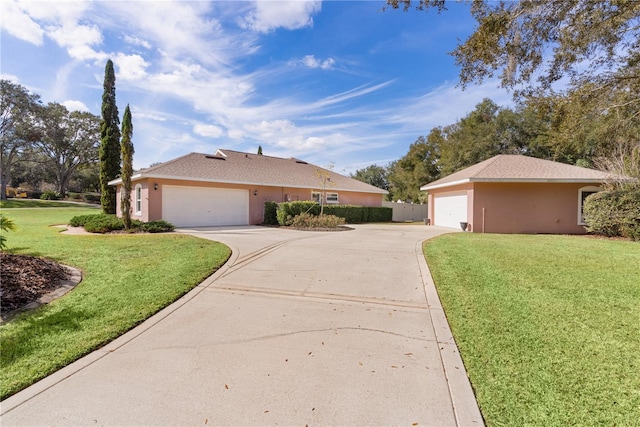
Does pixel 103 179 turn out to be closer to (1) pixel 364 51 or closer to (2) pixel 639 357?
(1) pixel 364 51

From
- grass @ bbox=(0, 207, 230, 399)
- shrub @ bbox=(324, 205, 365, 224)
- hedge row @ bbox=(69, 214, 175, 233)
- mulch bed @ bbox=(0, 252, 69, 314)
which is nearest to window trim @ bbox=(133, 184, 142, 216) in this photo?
hedge row @ bbox=(69, 214, 175, 233)

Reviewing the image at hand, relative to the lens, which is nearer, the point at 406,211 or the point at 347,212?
the point at 347,212

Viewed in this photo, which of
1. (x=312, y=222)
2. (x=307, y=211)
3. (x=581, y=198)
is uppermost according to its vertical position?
(x=581, y=198)

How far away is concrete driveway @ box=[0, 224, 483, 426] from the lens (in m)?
2.36

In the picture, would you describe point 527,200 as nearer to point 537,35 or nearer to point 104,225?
point 537,35

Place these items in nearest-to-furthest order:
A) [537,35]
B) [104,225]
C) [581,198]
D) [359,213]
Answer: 1. [537,35]
2. [104,225]
3. [581,198]
4. [359,213]

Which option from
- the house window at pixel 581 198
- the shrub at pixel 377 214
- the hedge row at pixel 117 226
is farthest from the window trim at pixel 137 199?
the house window at pixel 581 198

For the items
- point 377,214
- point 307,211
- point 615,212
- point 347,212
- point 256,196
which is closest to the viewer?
point 615,212

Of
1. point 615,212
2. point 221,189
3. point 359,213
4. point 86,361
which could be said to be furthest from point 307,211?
point 86,361

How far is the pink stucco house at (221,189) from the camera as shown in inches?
630

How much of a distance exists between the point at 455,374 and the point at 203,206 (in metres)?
16.6

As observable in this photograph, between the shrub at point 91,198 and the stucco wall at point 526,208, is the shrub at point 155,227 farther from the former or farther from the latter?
the shrub at point 91,198

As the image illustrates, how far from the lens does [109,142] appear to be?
67.2ft

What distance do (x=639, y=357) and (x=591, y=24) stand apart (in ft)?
23.8
